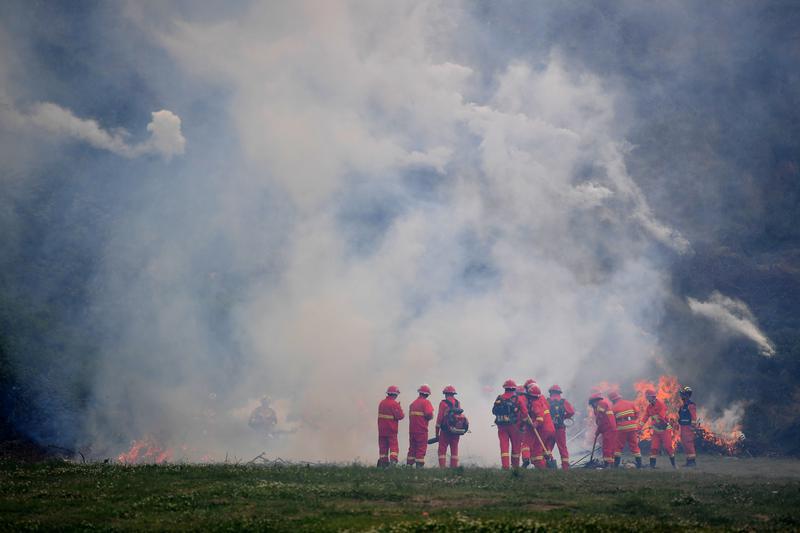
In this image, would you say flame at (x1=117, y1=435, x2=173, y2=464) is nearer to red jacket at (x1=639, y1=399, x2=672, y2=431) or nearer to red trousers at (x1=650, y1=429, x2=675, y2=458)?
red trousers at (x1=650, y1=429, x2=675, y2=458)

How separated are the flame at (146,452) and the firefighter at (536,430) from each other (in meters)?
22.3

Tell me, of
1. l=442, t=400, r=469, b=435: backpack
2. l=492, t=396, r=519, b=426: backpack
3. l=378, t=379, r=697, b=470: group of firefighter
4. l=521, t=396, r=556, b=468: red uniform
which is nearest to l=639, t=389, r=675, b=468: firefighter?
l=378, t=379, r=697, b=470: group of firefighter

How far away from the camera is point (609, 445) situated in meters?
26.2

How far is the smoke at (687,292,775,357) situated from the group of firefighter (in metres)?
16.3

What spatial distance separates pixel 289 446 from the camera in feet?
135

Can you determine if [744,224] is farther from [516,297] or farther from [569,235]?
[516,297]

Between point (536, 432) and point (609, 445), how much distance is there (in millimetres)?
3665

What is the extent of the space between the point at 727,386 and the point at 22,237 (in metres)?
44.3

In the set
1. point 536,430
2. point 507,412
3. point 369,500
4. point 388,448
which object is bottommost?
point 369,500

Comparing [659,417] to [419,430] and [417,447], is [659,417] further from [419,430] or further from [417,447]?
[417,447]

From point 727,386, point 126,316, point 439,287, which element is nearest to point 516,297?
point 439,287

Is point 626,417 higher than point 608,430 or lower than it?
higher

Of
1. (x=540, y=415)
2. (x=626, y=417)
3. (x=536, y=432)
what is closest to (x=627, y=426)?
(x=626, y=417)

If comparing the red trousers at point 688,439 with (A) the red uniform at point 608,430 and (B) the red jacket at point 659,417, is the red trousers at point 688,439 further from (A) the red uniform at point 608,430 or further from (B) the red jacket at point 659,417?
(A) the red uniform at point 608,430
